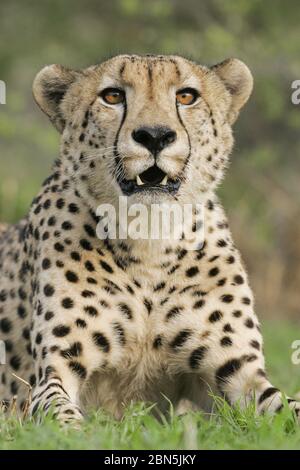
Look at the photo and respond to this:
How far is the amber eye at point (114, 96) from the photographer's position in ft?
17.0

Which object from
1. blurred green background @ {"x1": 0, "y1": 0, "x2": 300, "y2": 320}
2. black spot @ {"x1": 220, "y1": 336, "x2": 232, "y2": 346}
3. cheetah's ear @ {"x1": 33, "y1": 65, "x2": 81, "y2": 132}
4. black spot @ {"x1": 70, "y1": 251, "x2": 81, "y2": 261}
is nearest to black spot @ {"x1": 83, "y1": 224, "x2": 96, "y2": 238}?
black spot @ {"x1": 70, "y1": 251, "x2": 81, "y2": 261}

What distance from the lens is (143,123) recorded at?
480cm

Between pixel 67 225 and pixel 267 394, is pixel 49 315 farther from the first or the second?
pixel 267 394

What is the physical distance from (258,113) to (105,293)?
14.5 m

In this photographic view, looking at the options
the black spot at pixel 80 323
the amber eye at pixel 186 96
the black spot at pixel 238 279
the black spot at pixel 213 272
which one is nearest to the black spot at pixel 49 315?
the black spot at pixel 80 323

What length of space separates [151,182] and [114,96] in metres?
0.53

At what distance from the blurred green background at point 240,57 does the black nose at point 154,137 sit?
21.5 feet

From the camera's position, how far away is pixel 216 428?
427cm

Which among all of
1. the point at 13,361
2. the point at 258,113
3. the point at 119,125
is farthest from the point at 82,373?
the point at 258,113

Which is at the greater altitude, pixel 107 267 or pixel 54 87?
pixel 54 87

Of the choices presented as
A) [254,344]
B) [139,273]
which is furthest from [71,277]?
[254,344]

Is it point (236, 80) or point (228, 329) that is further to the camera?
point (236, 80)

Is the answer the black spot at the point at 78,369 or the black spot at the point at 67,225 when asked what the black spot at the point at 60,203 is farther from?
the black spot at the point at 78,369
